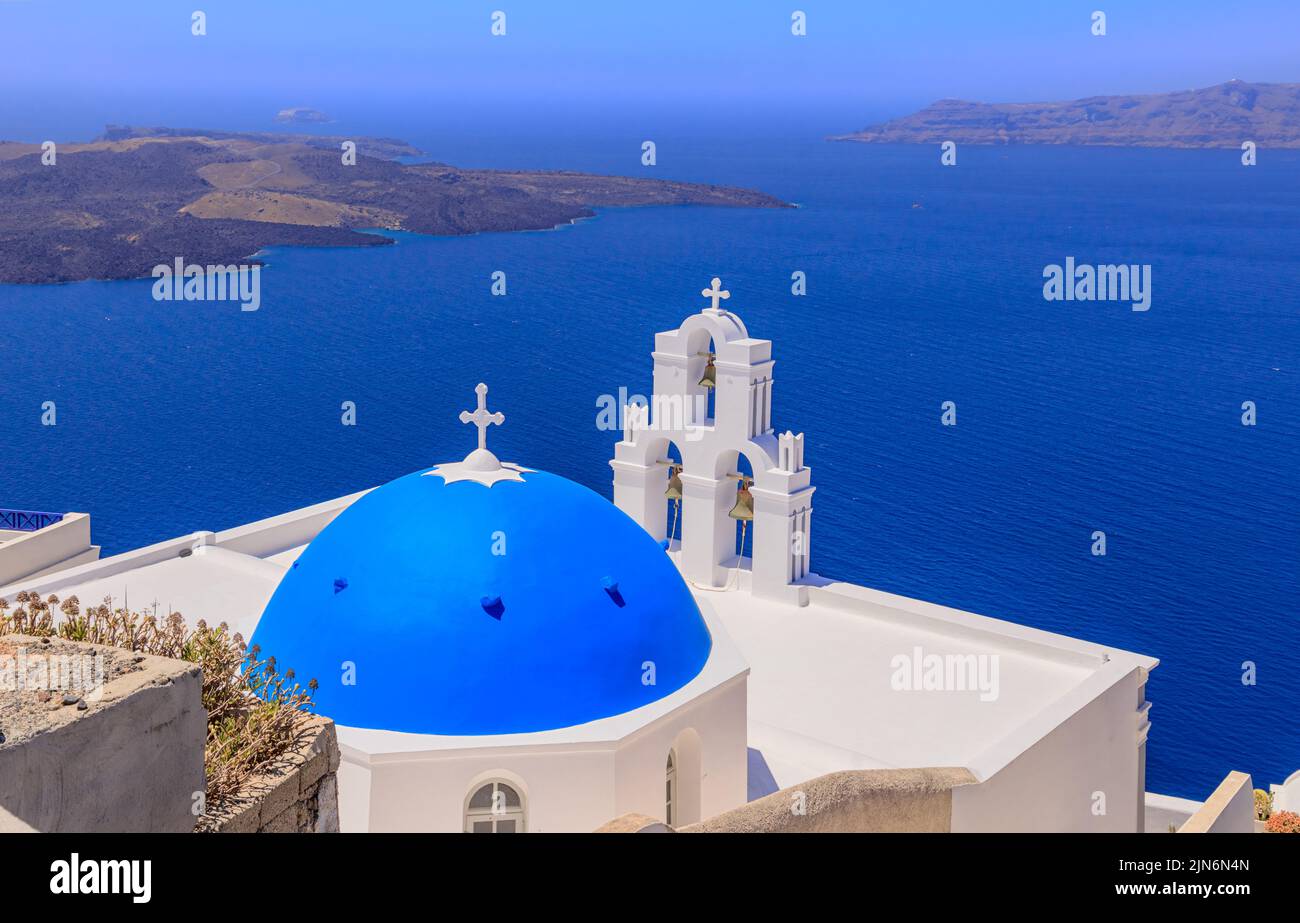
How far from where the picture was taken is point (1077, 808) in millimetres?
14672

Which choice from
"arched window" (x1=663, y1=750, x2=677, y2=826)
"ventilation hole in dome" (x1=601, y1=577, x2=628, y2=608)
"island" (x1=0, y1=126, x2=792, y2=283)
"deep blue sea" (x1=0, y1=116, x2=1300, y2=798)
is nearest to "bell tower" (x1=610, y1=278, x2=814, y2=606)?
"arched window" (x1=663, y1=750, x2=677, y2=826)

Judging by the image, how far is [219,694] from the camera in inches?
279

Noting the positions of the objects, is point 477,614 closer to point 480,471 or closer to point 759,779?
point 480,471

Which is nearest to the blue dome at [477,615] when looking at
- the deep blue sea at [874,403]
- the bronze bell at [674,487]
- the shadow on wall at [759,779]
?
the shadow on wall at [759,779]

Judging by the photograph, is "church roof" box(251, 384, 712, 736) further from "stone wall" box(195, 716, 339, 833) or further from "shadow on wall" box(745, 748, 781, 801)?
"stone wall" box(195, 716, 339, 833)

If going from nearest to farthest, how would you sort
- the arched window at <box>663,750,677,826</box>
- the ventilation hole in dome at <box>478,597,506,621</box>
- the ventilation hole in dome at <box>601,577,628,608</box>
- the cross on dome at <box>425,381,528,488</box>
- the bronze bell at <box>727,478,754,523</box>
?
1. the ventilation hole in dome at <box>478,597,506,621</box>
2. the ventilation hole in dome at <box>601,577,628,608</box>
3. the arched window at <box>663,750,677,826</box>
4. the cross on dome at <box>425,381,528,488</box>
5. the bronze bell at <box>727,478,754,523</box>

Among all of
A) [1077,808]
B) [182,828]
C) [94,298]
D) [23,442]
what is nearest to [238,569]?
[1077,808]

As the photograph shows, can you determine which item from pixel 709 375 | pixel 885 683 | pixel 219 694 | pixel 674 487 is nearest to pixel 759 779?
pixel 885 683

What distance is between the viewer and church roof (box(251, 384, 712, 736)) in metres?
11.0

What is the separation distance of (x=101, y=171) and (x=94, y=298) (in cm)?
5502

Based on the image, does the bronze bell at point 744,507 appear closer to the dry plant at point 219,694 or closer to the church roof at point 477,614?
the church roof at point 477,614

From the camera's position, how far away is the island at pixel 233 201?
90.9 m

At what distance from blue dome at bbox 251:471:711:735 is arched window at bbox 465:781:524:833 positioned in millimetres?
485

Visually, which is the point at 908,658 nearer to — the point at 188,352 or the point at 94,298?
the point at 188,352
